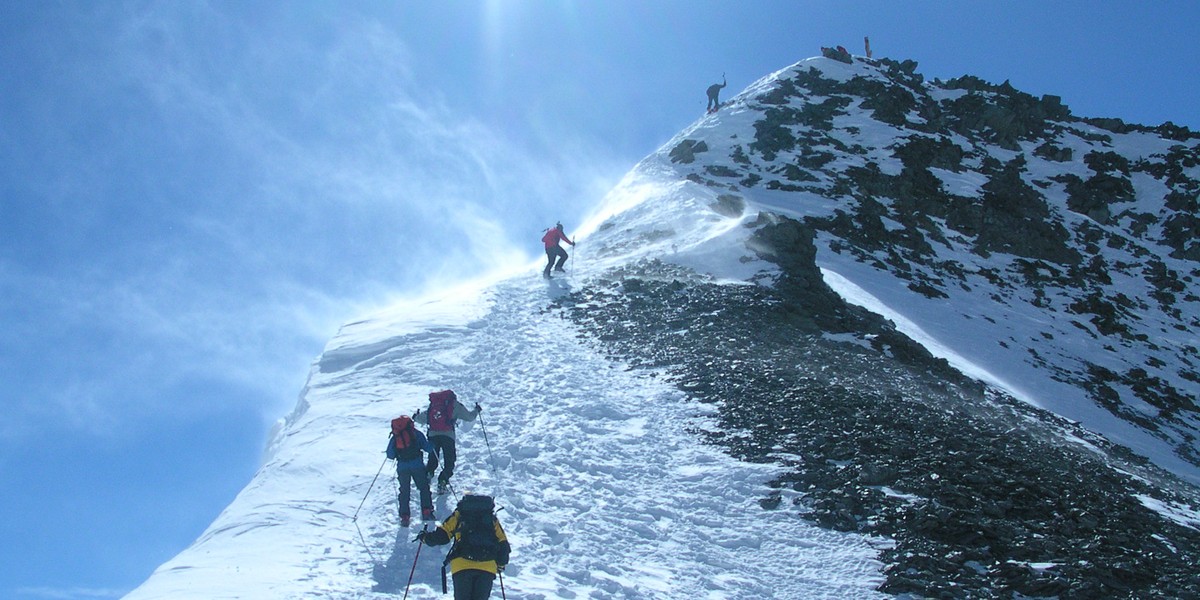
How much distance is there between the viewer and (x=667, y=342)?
1798 centimetres

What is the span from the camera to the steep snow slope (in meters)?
8.61

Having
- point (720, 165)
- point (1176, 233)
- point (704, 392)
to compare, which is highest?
point (720, 165)

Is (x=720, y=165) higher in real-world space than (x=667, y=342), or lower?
higher

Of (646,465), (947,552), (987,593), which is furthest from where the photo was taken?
(646,465)

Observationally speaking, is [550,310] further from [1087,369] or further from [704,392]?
[1087,369]

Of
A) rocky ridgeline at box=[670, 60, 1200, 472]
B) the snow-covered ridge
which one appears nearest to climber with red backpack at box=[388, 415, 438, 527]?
the snow-covered ridge

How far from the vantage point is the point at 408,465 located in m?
10.0

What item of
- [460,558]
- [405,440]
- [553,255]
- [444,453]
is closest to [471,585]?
[460,558]

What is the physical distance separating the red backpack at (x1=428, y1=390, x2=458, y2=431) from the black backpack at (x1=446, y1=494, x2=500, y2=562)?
4045 millimetres

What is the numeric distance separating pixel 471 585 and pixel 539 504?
142 inches

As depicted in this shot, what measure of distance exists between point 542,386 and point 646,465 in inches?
157

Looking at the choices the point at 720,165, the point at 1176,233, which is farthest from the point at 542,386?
the point at 1176,233

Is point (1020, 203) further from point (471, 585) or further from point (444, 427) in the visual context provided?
point (471, 585)

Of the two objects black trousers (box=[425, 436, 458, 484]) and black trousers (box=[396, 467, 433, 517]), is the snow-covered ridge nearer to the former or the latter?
black trousers (box=[425, 436, 458, 484])
